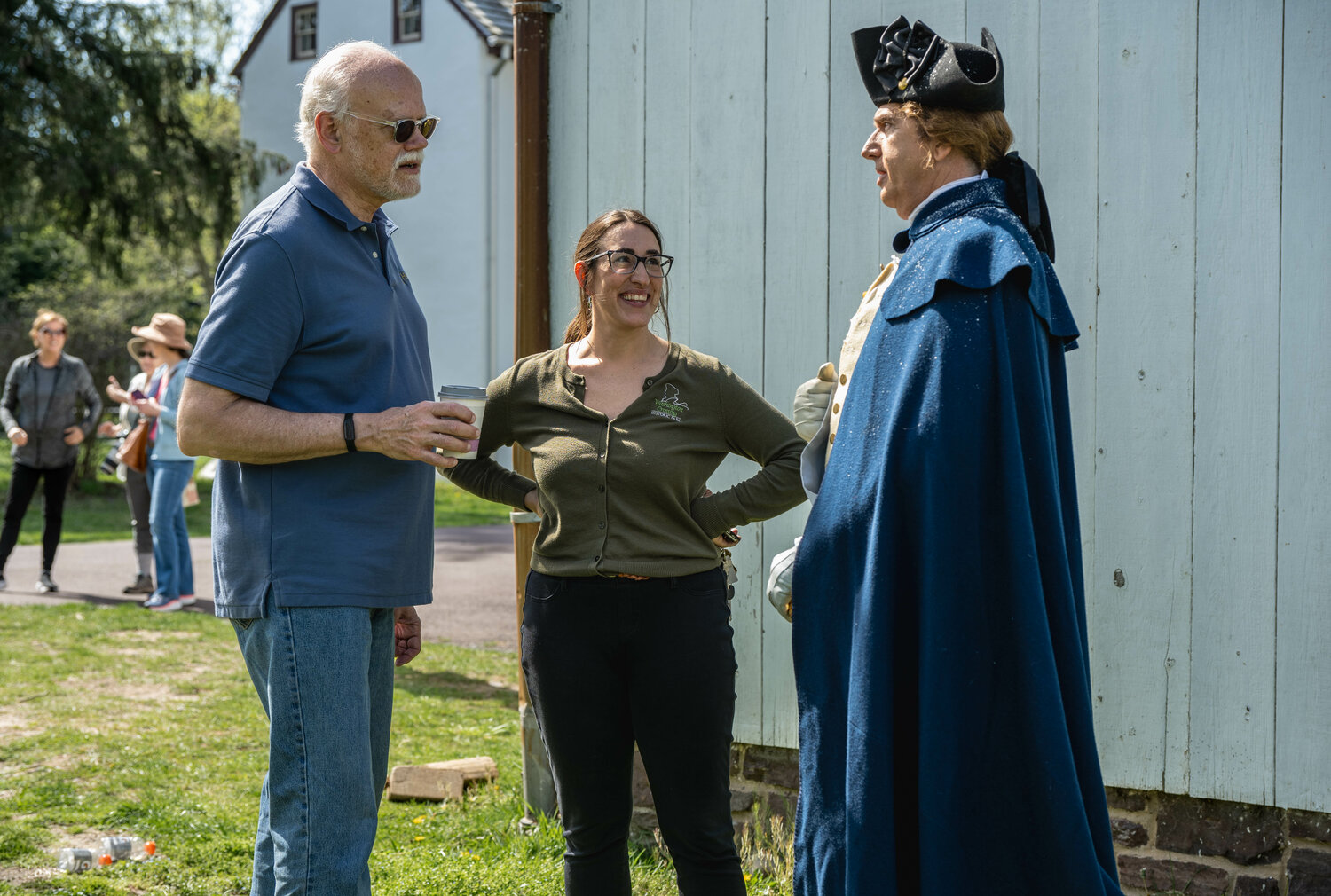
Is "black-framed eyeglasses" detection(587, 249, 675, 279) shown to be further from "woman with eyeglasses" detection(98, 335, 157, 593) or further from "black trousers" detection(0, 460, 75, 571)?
"black trousers" detection(0, 460, 75, 571)

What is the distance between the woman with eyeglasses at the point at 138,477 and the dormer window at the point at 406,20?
625 inches

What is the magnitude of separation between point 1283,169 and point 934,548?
1.99 m

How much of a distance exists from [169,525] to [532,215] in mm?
5509

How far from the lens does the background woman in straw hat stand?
8.51 m

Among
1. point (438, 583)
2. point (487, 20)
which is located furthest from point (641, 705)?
point (487, 20)

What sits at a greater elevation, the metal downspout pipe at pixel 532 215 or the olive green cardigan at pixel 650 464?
the metal downspout pipe at pixel 532 215

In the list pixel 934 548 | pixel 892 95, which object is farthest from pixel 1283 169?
pixel 934 548

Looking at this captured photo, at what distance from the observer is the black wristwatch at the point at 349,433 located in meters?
2.44

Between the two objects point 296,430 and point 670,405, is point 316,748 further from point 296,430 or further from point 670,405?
point 670,405

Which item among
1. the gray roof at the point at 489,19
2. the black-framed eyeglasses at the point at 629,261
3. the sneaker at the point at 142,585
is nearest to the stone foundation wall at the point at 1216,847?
the black-framed eyeglasses at the point at 629,261

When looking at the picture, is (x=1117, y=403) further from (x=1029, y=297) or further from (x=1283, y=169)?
(x=1029, y=297)

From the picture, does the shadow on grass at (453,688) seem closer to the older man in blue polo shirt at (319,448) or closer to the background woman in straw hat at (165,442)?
the background woman in straw hat at (165,442)

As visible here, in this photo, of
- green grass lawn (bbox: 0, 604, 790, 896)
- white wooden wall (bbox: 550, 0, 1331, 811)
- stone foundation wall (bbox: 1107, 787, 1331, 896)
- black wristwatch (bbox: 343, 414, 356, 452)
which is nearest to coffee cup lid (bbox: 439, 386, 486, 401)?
black wristwatch (bbox: 343, 414, 356, 452)

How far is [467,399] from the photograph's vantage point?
2566 mm
